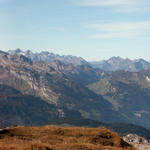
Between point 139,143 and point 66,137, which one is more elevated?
point 66,137

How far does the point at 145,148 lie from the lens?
88.0 m

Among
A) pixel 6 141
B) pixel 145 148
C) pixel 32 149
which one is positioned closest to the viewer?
pixel 32 149

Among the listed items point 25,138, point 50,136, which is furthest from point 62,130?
point 25,138

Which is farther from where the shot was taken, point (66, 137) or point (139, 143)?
point (139, 143)

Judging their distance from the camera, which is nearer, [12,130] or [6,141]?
[6,141]

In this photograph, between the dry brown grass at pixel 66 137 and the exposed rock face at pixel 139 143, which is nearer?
the dry brown grass at pixel 66 137

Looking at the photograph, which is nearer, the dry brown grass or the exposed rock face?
the dry brown grass

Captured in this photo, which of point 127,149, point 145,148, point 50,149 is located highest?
point 50,149

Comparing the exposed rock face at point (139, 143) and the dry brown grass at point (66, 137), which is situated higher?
the dry brown grass at point (66, 137)

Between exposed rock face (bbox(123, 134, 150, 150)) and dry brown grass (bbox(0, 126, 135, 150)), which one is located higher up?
dry brown grass (bbox(0, 126, 135, 150))

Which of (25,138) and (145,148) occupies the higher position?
(25,138)

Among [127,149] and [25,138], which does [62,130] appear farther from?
[127,149]

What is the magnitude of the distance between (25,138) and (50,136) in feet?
16.3

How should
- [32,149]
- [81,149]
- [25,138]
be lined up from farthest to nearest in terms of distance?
[25,138], [81,149], [32,149]
